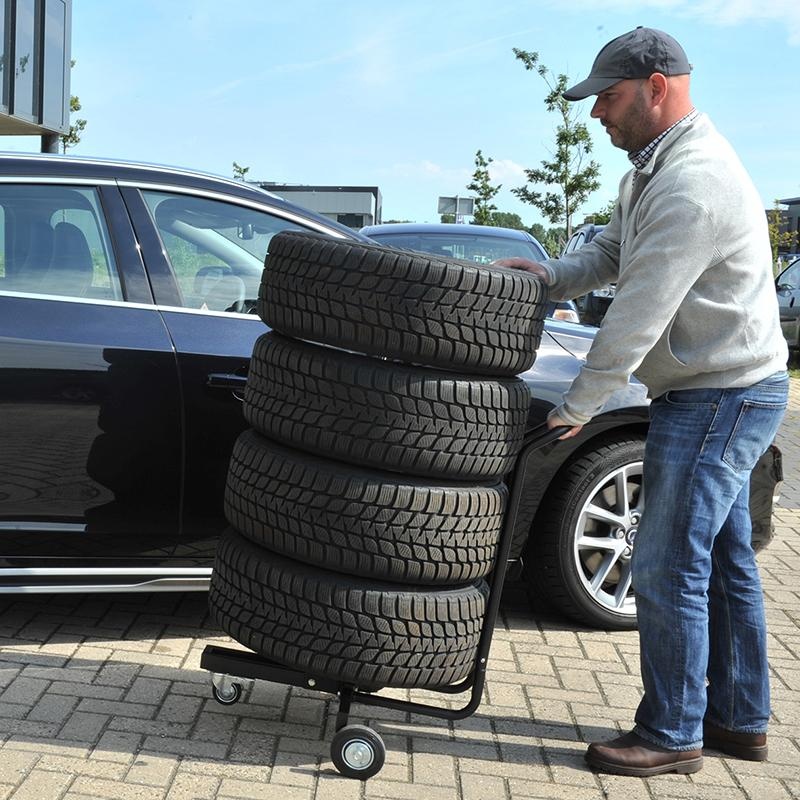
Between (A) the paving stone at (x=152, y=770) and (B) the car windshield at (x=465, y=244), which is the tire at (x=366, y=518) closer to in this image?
(A) the paving stone at (x=152, y=770)

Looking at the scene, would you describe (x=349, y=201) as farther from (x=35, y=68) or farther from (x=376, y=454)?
(x=376, y=454)

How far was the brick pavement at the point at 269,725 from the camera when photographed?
3.17 m

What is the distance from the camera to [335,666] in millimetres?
3084

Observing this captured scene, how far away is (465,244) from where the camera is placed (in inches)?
340

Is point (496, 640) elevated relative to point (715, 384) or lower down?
lower down

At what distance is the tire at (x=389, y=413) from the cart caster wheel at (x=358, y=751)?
30.3 inches

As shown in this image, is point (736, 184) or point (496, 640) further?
point (496, 640)

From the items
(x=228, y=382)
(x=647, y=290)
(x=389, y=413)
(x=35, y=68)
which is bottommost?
(x=228, y=382)

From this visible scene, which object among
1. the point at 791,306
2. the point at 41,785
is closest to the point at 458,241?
the point at 41,785

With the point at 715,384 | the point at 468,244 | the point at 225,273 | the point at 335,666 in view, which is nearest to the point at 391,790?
the point at 335,666

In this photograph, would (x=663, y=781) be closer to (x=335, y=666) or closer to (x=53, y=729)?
(x=335, y=666)

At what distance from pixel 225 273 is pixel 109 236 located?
0.42 m

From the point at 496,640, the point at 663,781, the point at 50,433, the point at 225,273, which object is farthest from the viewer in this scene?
the point at 496,640

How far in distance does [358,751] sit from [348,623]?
1.31 ft
